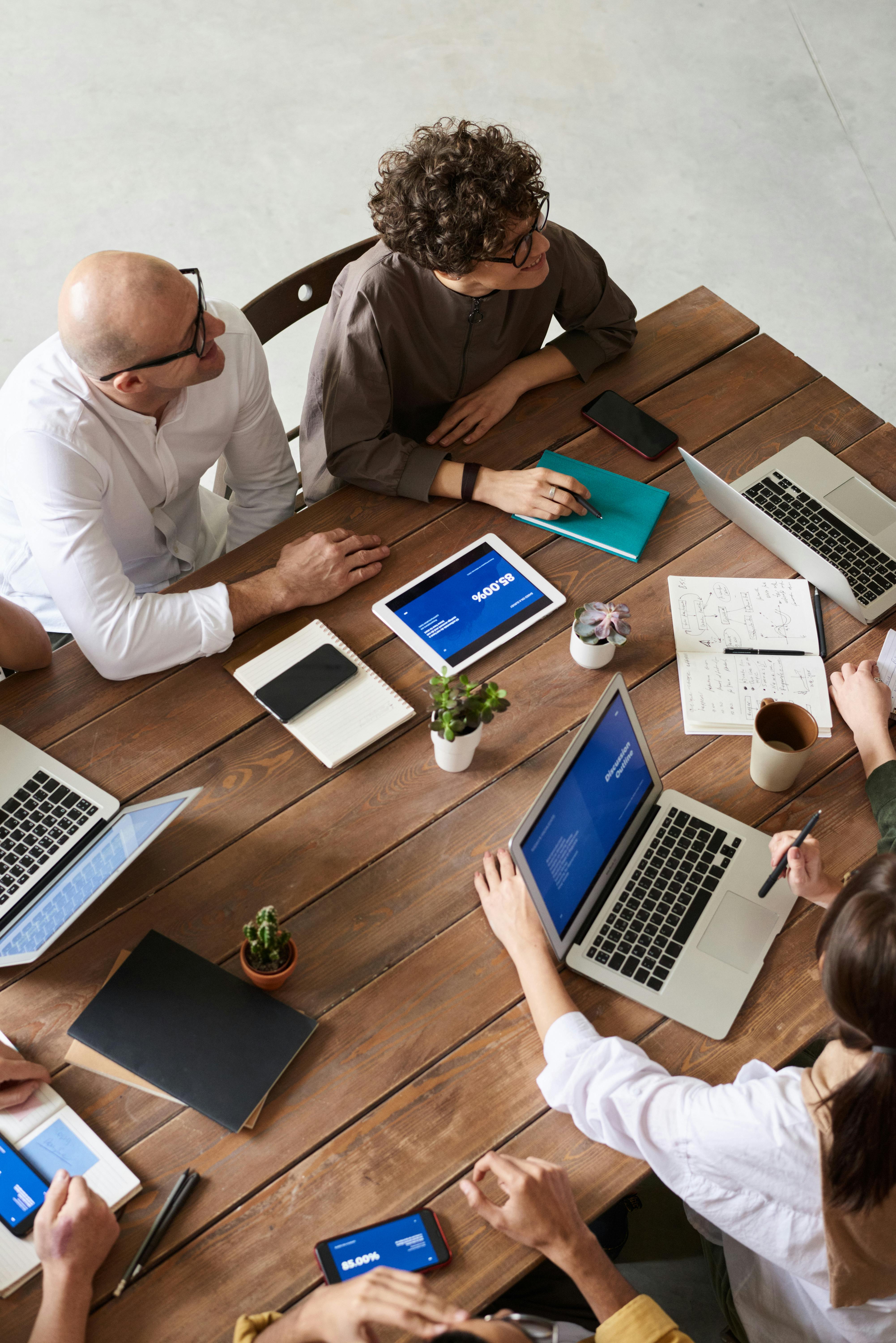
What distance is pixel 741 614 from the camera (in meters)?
1.89

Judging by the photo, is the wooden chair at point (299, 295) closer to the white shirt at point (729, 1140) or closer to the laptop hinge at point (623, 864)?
the laptop hinge at point (623, 864)

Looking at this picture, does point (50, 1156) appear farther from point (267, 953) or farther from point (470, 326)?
point (470, 326)

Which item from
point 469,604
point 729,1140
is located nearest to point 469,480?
point 469,604

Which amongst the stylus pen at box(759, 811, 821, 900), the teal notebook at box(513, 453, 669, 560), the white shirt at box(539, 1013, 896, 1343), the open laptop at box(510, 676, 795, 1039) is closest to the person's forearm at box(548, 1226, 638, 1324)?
the white shirt at box(539, 1013, 896, 1343)

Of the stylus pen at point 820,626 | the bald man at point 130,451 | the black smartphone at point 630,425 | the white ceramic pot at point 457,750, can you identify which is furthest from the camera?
the black smartphone at point 630,425

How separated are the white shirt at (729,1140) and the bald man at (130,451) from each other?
0.89 metres

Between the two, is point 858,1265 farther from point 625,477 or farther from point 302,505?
point 302,505

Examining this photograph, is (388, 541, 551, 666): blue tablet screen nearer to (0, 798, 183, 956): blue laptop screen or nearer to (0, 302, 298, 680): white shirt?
(0, 302, 298, 680): white shirt

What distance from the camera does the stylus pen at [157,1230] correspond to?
130 cm

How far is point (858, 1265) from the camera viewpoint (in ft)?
4.23

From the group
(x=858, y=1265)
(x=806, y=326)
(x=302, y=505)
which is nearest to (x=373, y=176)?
(x=806, y=326)

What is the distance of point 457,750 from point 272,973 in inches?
17.1

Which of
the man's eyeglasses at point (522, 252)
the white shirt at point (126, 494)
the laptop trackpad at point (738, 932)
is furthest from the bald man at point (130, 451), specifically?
the laptop trackpad at point (738, 932)

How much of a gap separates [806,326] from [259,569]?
8.32 feet
